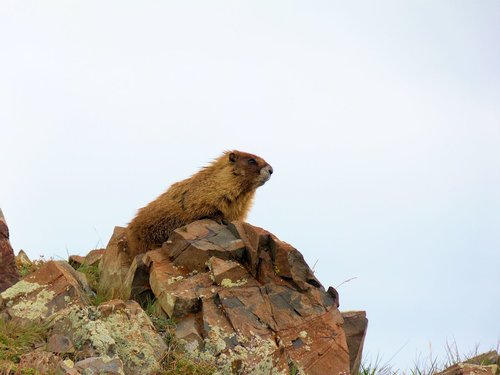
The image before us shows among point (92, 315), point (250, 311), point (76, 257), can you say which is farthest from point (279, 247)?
point (76, 257)

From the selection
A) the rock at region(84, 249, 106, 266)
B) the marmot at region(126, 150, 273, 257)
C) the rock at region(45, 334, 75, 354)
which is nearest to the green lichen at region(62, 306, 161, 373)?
the rock at region(45, 334, 75, 354)

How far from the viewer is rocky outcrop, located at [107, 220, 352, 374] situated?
11.9 metres

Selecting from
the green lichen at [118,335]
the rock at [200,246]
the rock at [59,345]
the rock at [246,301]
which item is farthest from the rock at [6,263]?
the rock at [200,246]

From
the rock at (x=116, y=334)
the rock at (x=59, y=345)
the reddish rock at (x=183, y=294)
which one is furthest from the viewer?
the reddish rock at (x=183, y=294)

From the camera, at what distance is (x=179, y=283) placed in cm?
1309

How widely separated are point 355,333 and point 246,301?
2.18 metres

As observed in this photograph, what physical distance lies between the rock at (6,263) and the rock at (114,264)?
155 cm

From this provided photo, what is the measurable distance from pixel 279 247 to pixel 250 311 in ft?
4.55

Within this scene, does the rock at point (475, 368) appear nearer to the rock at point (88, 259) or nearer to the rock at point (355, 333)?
the rock at point (355, 333)

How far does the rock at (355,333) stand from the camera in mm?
13469

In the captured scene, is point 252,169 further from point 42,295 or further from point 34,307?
point 34,307

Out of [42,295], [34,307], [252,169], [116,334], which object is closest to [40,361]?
[116,334]

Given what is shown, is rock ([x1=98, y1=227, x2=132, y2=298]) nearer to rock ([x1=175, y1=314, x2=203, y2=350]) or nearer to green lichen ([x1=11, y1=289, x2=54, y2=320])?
green lichen ([x1=11, y1=289, x2=54, y2=320])

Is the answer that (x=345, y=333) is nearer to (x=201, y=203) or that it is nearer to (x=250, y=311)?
(x=250, y=311)
